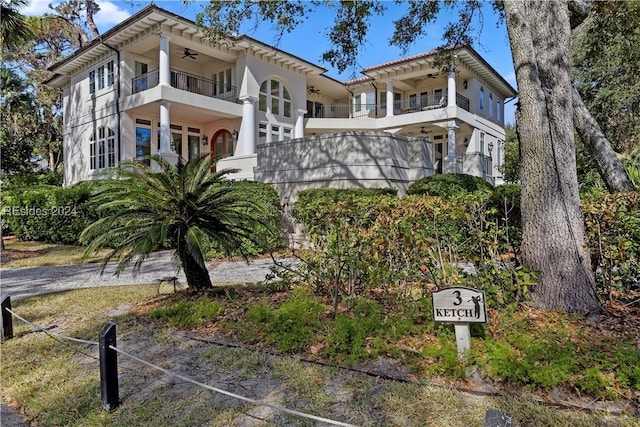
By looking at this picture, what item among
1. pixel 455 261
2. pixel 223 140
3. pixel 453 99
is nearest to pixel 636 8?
pixel 455 261

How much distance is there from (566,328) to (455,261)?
3.91 ft

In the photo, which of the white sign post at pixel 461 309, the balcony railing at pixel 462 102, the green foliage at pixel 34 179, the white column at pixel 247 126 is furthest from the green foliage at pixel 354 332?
the green foliage at pixel 34 179

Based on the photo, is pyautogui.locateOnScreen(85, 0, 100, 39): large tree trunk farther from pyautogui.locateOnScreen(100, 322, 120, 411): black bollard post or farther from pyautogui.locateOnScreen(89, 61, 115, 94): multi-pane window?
pyautogui.locateOnScreen(100, 322, 120, 411): black bollard post

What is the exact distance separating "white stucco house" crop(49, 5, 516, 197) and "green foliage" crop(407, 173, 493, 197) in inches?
33.2

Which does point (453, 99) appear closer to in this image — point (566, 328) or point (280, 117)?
point (280, 117)

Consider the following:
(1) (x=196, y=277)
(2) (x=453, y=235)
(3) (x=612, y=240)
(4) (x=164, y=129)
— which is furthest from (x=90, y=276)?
(4) (x=164, y=129)

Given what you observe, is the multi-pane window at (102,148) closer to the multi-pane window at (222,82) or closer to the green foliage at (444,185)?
the multi-pane window at (222,82)

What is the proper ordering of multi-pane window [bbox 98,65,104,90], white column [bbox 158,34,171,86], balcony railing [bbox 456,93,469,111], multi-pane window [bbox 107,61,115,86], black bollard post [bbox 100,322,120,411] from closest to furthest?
black bollard post [bbox 100,322,120,411] → white column [bbox 158,34,171,86] → multi-pane window [bbox 107,61,115,86] → multi-pane window [bbox 98,65,104,90] → balcony railing [bbox 456,93,469,111]

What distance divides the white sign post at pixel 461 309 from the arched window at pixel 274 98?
18.7 m

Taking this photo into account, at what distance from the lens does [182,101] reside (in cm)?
1667

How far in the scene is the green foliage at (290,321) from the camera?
3727mm

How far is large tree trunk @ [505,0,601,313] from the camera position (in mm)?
4031

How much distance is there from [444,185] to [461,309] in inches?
313

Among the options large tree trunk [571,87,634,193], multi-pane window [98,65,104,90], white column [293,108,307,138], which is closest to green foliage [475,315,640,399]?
large tree trunk [571,87,634,193]
